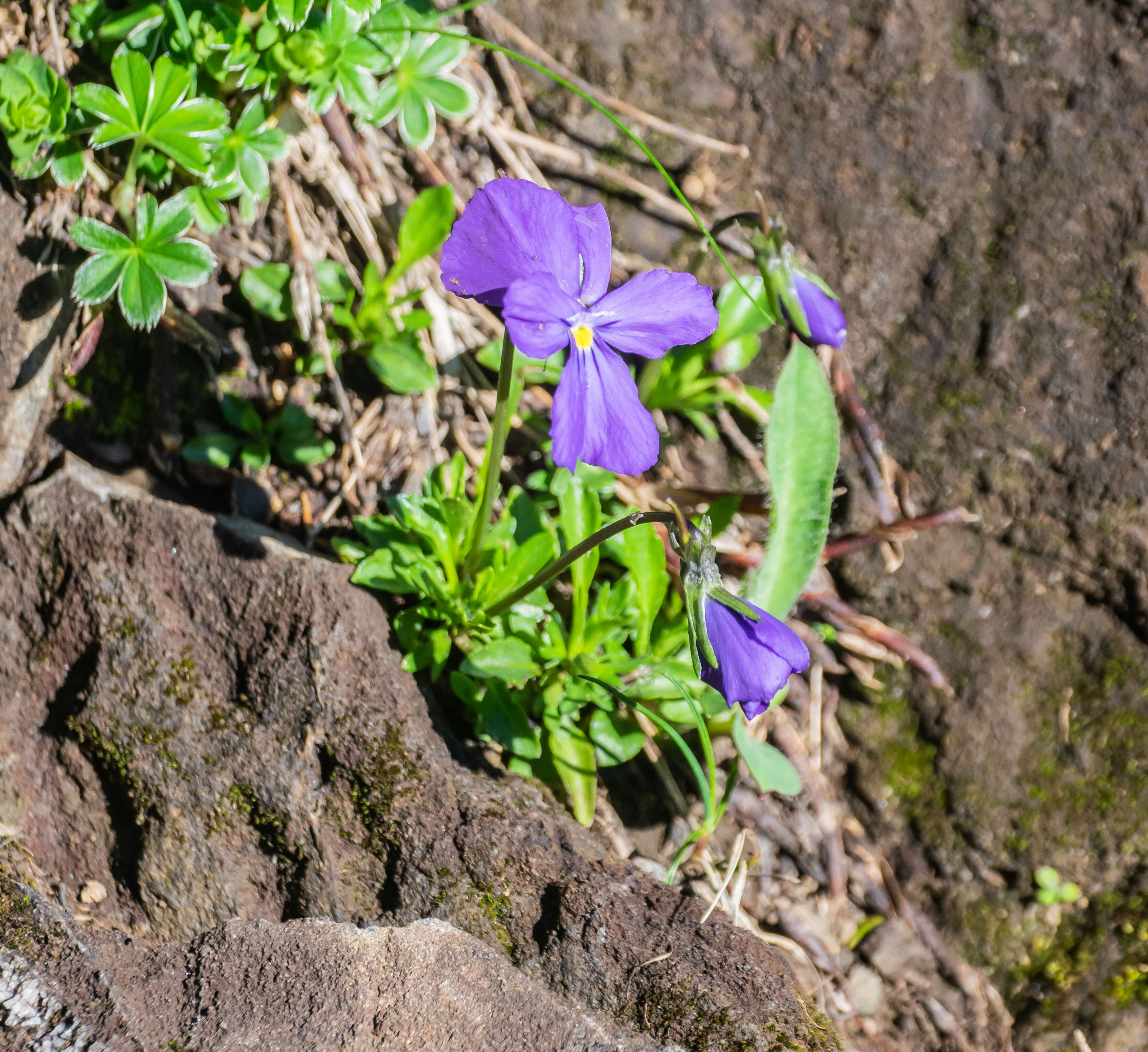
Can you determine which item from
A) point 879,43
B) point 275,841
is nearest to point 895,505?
point 879,43

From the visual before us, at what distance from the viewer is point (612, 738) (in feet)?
8.63

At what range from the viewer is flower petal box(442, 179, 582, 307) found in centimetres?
181

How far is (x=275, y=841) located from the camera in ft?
7.20

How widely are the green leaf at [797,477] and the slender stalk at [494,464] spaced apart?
87 centimetres

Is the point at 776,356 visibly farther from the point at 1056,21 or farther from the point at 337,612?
the point at 337,612

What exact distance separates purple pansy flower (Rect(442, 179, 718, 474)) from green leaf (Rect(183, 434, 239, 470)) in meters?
1.25

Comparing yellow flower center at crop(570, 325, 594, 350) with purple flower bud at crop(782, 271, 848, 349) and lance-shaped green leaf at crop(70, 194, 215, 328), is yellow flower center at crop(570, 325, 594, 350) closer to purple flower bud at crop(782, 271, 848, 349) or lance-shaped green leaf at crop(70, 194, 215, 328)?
purple flower bud at crop(782, 271, 848, 349)

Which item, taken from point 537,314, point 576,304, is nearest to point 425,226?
point 576,304

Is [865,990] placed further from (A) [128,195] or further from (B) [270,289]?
(A) [128,195]

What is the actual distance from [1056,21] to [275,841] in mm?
3418

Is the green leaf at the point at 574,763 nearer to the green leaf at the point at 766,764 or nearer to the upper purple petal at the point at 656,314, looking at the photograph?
the green leaf at the point at 766,764

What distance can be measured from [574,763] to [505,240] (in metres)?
1.40

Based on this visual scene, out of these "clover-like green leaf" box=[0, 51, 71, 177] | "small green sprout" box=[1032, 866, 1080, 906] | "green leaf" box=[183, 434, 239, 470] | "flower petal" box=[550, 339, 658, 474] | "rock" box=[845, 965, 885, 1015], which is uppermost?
"flower petal" box=[550, 339, 658, 474]

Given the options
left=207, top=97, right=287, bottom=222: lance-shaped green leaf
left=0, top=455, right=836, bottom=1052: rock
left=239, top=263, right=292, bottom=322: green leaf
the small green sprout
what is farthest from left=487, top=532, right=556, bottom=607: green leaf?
the small green sprout
